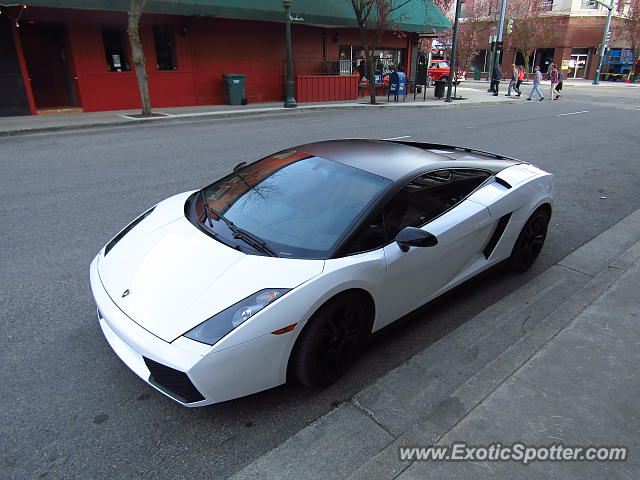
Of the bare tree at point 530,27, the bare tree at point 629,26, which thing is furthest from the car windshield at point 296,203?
the bare tree at point 629,26

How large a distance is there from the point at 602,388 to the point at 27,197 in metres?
7.00

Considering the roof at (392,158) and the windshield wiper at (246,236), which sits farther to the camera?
the roof at (392,158)

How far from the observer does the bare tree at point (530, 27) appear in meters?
44.6

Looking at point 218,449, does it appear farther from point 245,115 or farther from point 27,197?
point 245,115

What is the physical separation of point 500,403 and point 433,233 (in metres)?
1.17

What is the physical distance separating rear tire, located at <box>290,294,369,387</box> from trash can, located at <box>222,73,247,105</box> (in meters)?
17.6

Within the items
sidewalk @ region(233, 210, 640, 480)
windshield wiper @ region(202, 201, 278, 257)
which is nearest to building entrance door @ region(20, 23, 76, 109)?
windshield wiper @ region(202, 201, 278, 257)

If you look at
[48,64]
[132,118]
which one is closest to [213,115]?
[132,118]

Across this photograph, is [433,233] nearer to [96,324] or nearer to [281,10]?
[96,324]

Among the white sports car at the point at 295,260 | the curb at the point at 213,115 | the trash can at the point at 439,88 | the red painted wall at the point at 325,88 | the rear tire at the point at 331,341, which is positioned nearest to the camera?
the white sports car at the point at 295,260

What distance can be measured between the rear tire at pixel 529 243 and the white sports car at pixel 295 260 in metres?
0.12

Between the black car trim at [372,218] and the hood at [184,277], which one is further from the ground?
the black car trim at [372,218]

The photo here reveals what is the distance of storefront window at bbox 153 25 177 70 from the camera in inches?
691

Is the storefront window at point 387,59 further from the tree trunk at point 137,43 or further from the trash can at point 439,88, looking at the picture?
the tree trunk at point 137,43
